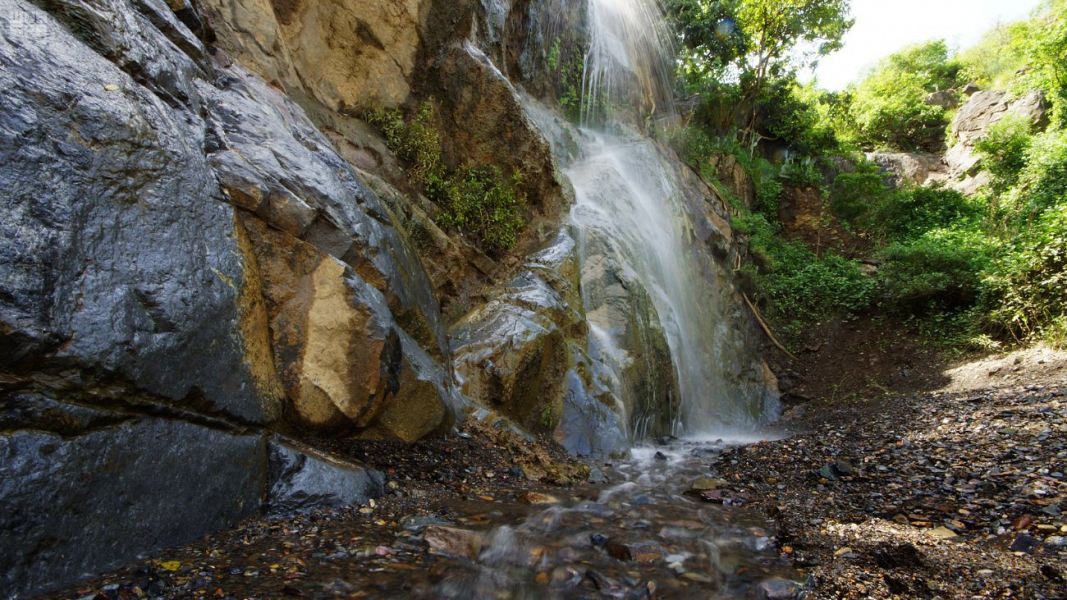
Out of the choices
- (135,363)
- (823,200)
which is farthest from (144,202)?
(823,200)

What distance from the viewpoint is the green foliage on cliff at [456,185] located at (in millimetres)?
7129

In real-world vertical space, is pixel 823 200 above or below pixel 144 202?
above

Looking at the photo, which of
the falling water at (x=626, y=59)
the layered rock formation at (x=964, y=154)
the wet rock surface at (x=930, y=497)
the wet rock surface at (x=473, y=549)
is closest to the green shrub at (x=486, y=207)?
the wet rock surface at (x=473, y=549)

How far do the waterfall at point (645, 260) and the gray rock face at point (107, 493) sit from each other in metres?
5.12

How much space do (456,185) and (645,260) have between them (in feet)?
13.8

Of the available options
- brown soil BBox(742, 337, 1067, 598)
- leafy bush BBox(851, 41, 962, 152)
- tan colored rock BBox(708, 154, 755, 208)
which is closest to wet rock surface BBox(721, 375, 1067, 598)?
brown soil BBox(742, 337, 1067, 598)

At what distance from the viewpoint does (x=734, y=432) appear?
9.99 metres

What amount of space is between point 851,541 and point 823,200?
16.8 metres

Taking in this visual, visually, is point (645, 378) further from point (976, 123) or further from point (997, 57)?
point (997, 57)

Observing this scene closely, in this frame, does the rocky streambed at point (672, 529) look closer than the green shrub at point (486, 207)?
Yes

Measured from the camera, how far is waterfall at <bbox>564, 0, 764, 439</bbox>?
827 centimetres

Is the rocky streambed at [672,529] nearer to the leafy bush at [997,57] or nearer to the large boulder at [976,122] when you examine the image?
the large boulder at [976,122]

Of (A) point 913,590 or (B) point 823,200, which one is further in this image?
(B) point 823,200

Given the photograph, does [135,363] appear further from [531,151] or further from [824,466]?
[531,151]
